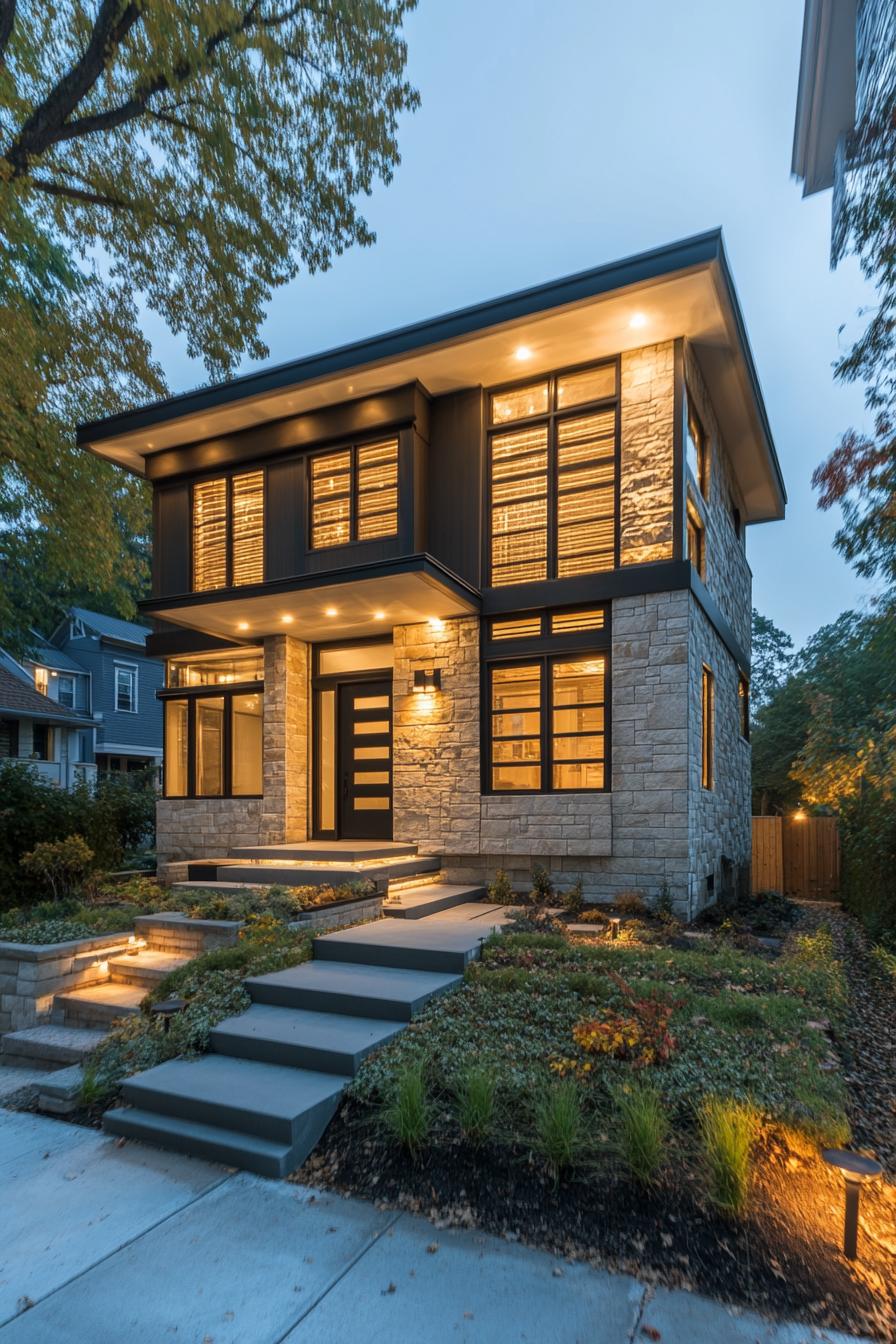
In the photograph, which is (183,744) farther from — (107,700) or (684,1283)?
(107,700)

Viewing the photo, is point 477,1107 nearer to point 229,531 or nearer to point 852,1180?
point 852,1180

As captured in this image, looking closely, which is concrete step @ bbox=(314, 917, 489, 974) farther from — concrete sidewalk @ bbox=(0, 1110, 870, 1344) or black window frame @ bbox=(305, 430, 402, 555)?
black window frame @ bbox=(305, 430, 402, 555)

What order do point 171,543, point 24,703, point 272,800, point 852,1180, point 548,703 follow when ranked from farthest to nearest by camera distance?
point 24,703 → point 171,543 → point 272,800 → point 548,703 → point 852,1180

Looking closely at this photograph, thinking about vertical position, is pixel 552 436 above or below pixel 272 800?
above

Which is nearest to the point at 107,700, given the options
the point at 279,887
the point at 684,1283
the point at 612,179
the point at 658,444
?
the point at 279,887

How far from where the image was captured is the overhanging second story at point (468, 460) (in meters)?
7.43

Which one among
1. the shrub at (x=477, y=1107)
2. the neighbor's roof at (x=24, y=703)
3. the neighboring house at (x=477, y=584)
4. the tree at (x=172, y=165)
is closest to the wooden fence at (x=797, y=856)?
the neighboring house at (x=477, y=584)

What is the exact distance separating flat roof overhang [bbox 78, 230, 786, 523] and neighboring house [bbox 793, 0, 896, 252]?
0.90m

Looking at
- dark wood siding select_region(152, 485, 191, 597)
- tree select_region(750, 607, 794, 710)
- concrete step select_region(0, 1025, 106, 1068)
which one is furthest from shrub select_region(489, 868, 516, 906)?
tree select_region(750, 607, 794, 710)

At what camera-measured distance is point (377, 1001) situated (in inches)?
171

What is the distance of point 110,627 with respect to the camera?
25.1 meters

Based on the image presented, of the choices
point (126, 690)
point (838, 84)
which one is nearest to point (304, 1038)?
point (838, 84)

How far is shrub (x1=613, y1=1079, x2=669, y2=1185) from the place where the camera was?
281 cm

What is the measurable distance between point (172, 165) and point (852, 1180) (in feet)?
33.1
